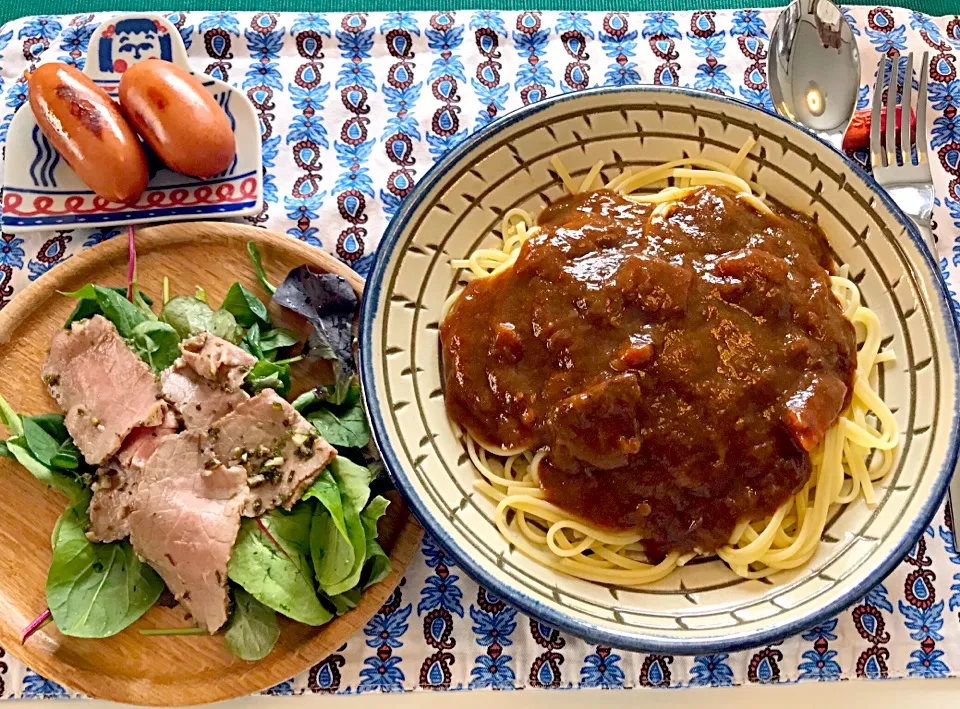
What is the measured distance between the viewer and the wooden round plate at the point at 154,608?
2938 millimetres

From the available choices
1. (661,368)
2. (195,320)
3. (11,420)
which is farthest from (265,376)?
(661,368)

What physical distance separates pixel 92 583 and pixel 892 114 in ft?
12.4

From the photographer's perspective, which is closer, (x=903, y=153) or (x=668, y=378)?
(x=668, y=378)

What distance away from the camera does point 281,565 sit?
→ 2.88 metres

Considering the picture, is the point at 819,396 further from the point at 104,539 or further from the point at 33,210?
the point at 33,210

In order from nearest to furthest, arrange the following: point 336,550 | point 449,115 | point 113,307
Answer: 1. point 336,550
2. point 113,307
3. point 449,115

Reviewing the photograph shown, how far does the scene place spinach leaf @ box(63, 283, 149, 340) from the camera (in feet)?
10.5

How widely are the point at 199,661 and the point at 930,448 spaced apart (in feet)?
9.15

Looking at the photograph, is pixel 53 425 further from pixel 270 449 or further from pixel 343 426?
pixel 343 426

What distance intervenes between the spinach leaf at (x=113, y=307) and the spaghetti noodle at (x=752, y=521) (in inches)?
50.9

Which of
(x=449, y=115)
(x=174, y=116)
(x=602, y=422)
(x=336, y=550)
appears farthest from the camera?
(x=449, y=115)

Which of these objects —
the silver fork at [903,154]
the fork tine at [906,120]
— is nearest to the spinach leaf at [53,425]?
the silver fork at [903,154]

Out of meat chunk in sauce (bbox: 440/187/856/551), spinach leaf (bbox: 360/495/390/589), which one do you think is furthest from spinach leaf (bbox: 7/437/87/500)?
meat chunk in sauce (bbox: 440/187/856/551)

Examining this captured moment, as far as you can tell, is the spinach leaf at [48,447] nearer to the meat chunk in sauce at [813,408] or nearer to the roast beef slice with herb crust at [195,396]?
the roast beef slice with herb crust at [195,396]
